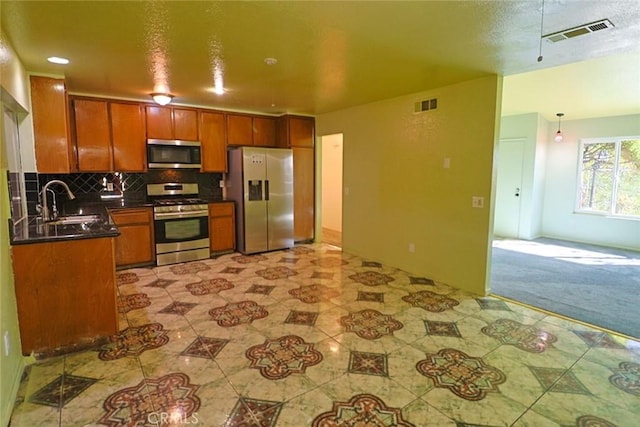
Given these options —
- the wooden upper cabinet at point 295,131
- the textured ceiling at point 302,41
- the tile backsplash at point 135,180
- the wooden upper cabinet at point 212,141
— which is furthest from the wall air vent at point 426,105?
the tile backsplash at point 135,180

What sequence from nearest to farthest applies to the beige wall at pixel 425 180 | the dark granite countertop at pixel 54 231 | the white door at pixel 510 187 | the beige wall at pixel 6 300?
1. the beige wall at pixel 6 300
2. the dark granite countertop at pixel 54 231
3. the beige wall at pixel 425 180
4. the white door at pixel 510 187

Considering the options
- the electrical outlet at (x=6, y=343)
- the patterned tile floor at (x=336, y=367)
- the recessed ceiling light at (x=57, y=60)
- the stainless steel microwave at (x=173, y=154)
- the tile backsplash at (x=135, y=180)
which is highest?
the recessed ceiling light at (x=57, y=60)

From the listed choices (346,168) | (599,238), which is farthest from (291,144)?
(599,238)

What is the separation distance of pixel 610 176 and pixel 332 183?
537cm

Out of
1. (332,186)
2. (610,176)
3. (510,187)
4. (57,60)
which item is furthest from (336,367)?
(610,176)

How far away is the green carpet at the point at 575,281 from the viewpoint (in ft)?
11.0

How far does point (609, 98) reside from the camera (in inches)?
205

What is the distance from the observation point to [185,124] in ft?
17.2

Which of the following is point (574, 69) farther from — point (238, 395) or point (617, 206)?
point (238, 395)

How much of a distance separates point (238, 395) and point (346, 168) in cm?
409

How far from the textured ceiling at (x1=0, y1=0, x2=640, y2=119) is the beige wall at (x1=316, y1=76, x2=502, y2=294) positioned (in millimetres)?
381

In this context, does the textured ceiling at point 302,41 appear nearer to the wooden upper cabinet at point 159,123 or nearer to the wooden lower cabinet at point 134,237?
the wooden upper cabinet at point 159,123

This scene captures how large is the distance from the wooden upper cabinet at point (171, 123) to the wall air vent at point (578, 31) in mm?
4564

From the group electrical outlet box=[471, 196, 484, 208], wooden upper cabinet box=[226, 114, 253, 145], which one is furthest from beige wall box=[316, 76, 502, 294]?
wooden upper cabinet box=[226, 114, 253, 145]
